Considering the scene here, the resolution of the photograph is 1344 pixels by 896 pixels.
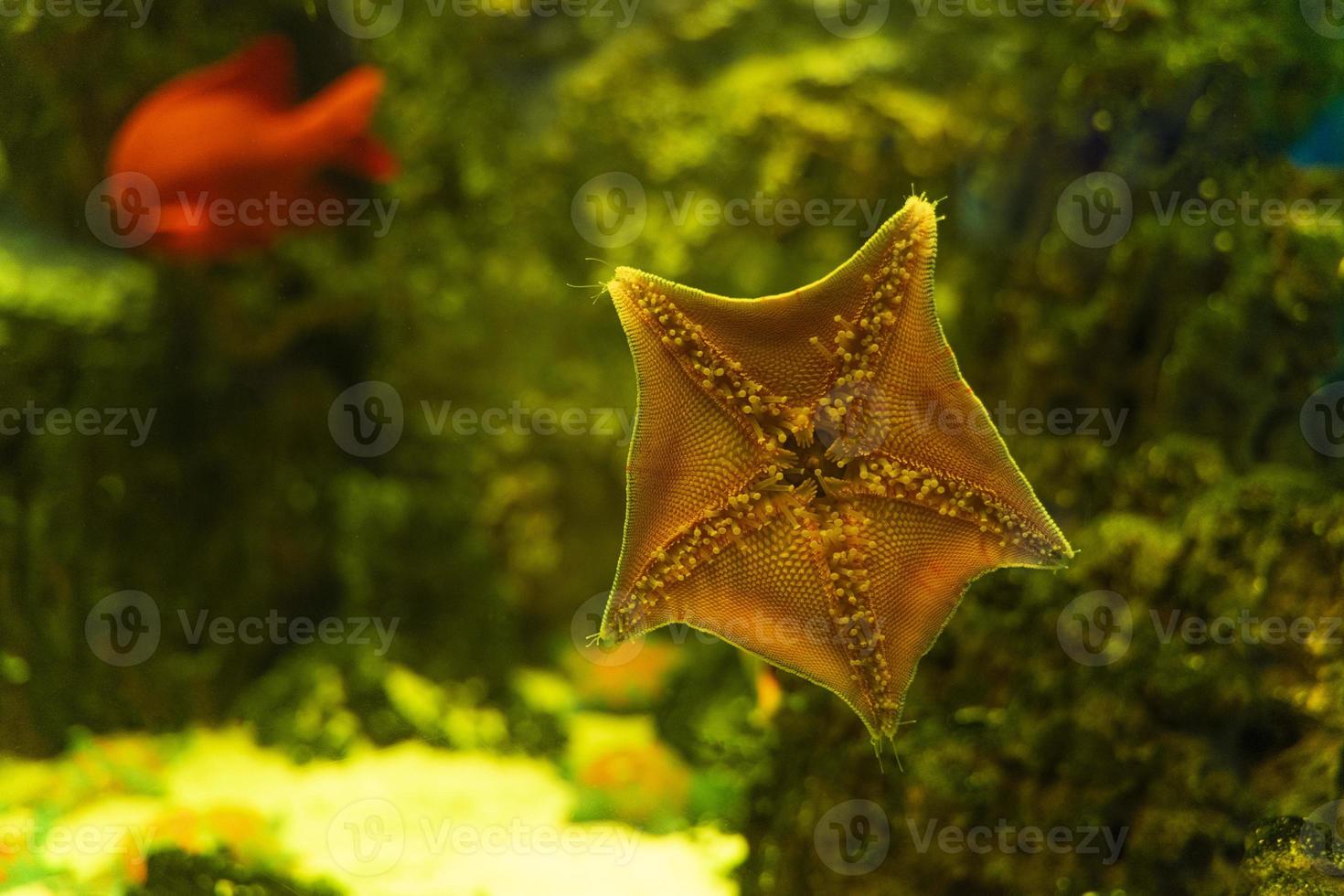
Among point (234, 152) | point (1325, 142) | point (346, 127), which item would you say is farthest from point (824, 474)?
point (234, 152)

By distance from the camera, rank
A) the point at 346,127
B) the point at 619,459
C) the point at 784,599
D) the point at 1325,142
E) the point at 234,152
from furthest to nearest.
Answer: the point at 619,459
the point at 346,127
the point at 234,152
the point at 1325,142
the point at 784,599

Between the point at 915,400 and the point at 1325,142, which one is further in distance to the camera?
the point at 1325,142

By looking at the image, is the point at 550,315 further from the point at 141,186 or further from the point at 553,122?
the point at 141,186

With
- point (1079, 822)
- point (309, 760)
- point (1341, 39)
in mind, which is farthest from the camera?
point (309, 760)

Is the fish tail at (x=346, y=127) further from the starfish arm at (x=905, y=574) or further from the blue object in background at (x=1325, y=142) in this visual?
the blue object in background at (x=1325, y=142)

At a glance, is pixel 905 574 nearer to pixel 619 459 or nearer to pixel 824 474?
pixel 824 474

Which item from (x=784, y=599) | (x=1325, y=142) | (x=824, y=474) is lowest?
(x=784, y=599)

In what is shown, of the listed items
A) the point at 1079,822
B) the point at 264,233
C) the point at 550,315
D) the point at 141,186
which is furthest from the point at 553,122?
the point at 1079,822
